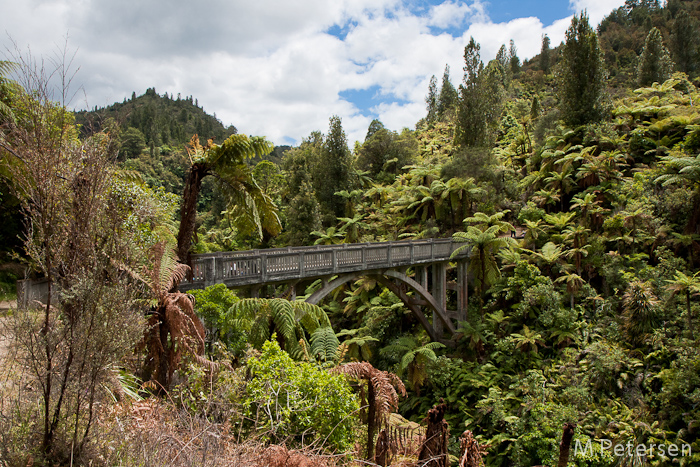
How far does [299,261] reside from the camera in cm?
956

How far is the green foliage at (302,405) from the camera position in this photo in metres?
4.65

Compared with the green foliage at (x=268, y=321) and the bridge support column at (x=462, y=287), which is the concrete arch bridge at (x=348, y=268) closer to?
the bridge support column at (x=462, y=287)

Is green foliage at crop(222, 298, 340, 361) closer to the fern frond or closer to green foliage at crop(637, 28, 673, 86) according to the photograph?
the fern frond

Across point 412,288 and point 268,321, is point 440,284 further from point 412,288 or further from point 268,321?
point 268,321

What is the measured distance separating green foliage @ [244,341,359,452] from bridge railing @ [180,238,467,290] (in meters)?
3.36

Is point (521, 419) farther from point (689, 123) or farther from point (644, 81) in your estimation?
point (644, 81)

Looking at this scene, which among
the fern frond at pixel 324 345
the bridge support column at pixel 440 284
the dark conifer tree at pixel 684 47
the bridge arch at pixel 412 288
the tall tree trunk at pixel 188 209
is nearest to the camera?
the tall tree trunk at pixel 188 209

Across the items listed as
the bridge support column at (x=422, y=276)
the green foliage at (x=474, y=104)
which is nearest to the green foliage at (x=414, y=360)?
the bridge support column at (x=422, y=276)

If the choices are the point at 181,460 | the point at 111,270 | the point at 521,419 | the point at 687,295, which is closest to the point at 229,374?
the point at 181,460

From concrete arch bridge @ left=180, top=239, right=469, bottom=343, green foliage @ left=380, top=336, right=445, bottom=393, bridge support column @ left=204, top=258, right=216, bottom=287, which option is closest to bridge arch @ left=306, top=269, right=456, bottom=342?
concrete arch bridge @ left=180, top=239, right=469, bottom=343

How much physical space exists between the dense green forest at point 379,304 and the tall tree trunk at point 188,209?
0.04m

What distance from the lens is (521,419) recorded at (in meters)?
10.5

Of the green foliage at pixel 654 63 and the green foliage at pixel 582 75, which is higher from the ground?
the green foliage at pixel 654 63

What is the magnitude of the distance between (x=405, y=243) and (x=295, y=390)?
8.89m
